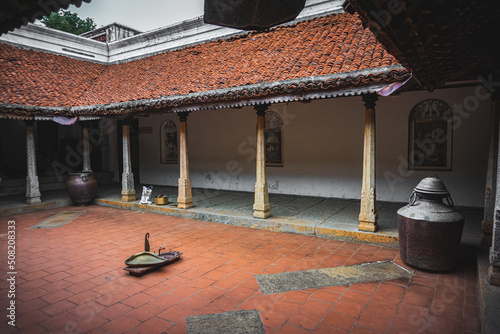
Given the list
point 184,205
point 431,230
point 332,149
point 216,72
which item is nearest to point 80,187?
point 184,205

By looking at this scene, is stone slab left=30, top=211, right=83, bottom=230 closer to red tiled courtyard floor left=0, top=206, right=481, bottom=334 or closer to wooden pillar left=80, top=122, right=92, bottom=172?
red tiled courtyard floor left=0, top=206, right=481, bottom=334

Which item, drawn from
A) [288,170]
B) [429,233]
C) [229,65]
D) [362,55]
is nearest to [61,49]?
[229,65]

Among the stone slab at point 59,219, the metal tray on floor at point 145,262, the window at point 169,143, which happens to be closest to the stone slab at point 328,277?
the metal tray on floor at point 145,262

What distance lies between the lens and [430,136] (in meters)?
8.04

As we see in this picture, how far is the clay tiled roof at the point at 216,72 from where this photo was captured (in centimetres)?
606

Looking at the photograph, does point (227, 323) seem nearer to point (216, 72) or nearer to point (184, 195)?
point (184, 195)

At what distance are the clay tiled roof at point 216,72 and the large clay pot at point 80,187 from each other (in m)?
2.15

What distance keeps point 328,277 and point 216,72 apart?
6.23 metres

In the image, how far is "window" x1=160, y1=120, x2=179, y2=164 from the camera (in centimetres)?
1269

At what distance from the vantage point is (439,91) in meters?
7.75

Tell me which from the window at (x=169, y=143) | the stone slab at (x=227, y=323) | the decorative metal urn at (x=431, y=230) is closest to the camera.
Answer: the stone slab at (x=227, y=323)

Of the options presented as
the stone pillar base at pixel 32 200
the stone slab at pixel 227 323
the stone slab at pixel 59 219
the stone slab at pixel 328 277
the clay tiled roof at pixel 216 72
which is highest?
the clay tiled roof at pixel 216 72

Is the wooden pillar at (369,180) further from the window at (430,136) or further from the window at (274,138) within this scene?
the window at (274,138)

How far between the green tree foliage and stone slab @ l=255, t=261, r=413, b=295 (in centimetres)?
2912
